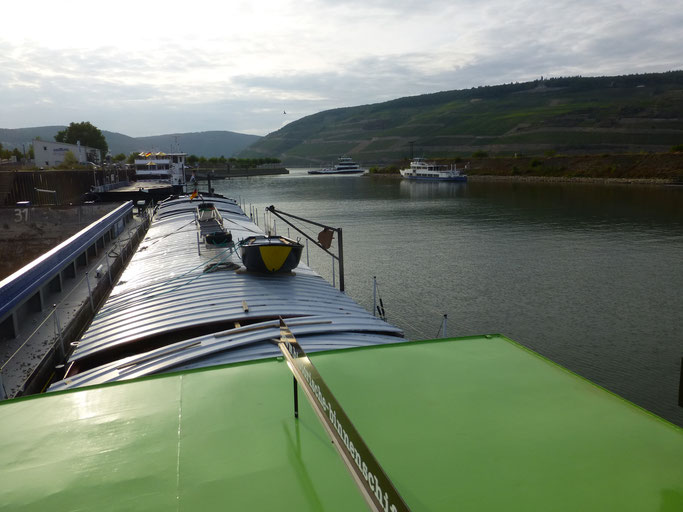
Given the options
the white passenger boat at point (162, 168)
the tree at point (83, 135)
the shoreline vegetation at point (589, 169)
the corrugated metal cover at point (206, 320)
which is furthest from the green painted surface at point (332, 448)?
the tree at point (83, 135)

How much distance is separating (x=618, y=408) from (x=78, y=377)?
8.29 m

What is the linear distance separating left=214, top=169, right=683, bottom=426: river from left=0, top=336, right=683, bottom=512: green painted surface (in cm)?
1029

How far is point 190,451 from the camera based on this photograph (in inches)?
179

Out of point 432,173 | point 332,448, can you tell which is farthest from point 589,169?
point 332,448

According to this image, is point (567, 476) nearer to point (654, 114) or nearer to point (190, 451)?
point (190, 451)

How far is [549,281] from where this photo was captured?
24516mm

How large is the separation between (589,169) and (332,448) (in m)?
105

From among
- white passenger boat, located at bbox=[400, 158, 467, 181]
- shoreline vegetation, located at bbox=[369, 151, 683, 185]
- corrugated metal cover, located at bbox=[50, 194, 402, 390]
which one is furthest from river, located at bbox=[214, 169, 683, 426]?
white passenger boat, located at bbox=[400, 158, 467, 181]

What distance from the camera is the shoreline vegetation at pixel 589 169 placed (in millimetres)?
84500

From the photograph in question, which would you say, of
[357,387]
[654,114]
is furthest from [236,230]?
[654,114]

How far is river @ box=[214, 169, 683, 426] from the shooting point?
16125 mm

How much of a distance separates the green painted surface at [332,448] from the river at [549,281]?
10.3m

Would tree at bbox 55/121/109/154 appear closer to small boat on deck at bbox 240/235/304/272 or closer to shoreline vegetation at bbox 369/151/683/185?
shoreline vegetation at bbox 369/151/683/185

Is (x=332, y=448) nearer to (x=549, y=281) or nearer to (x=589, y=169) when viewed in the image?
(x=549, y=281)
